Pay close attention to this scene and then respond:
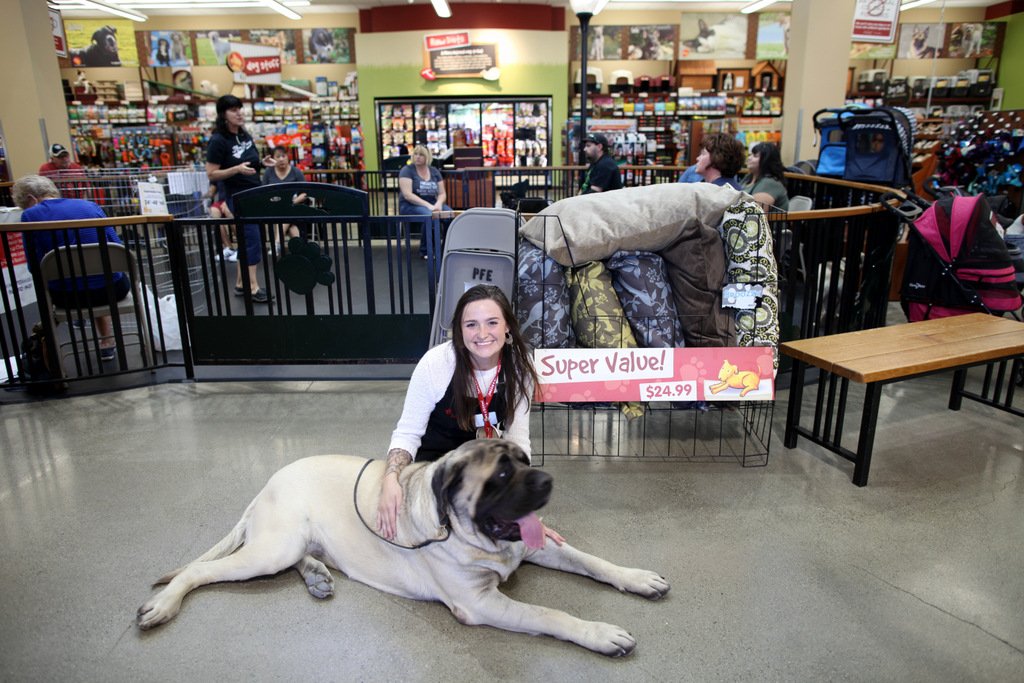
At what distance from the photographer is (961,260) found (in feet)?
13.7

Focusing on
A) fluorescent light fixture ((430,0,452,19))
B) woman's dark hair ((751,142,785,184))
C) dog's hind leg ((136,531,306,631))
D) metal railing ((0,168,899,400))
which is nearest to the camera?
dog's hind leg ((136,531,306,631))

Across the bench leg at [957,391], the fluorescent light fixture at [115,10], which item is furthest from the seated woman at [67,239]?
the fluorescent light fixture at [115,10]

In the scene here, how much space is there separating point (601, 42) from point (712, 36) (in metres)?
2.07

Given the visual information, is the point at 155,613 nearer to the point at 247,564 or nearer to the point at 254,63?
the point at 247,564

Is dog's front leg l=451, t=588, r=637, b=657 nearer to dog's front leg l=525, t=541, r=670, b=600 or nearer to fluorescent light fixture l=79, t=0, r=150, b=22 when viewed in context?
dog's front leg l=525, t=541, r=670, b=600

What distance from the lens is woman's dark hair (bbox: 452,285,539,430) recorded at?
8.24ft

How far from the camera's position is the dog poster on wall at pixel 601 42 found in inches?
512

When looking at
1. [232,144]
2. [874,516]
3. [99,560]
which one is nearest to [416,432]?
[99,560]

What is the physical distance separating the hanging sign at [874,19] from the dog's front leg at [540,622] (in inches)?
307

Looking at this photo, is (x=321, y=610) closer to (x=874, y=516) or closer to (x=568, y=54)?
(x=874, y=516)

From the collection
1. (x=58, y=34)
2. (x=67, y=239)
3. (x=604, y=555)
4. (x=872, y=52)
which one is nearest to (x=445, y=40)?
(x=58, y=34)

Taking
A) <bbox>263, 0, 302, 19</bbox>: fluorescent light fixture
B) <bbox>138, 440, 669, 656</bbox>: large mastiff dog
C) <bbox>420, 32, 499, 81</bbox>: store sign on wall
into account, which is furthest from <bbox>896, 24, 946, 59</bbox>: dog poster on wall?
<bbox>138, 440, 669, 656</bbox>: large mastiff dog

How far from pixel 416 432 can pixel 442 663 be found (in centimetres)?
78

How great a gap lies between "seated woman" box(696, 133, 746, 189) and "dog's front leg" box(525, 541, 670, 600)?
339cm
